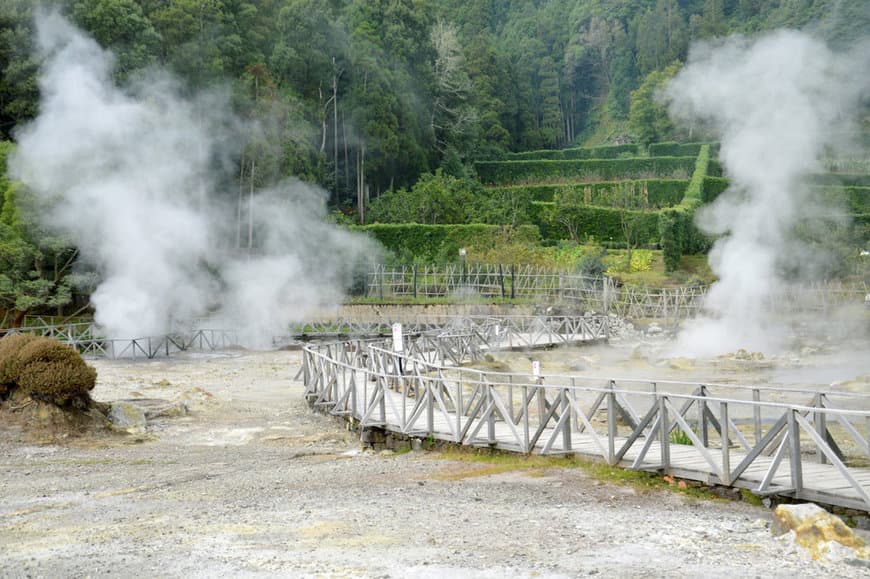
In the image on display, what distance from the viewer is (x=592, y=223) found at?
4928cm

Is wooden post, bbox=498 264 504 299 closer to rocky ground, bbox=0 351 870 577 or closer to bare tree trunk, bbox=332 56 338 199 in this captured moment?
bare tree trunk, bbox=332 56 338 199

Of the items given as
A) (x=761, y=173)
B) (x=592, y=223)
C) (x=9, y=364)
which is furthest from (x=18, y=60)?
(x=592, y=223)

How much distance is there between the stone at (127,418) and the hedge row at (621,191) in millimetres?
37227

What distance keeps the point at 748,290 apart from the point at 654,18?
61098mm

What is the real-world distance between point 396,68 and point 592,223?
1579cm

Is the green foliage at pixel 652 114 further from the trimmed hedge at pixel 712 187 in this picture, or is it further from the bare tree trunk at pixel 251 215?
the bare tree trunk at pixel 251 215

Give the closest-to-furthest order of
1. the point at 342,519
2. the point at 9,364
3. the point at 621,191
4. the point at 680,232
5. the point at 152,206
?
the point at 342,519 → the point at 9,364 → the point at 152,206 → the point at 680,232 → the point at 621,191

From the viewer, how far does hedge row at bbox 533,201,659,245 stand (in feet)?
154

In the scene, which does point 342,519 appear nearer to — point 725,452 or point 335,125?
point 725,452

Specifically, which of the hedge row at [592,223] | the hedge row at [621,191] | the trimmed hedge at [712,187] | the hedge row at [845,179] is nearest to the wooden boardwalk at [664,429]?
the hedge row at [592,223]

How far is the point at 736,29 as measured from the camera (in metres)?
80.1

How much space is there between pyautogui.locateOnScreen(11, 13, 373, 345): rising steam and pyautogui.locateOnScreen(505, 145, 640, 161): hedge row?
34.6 m

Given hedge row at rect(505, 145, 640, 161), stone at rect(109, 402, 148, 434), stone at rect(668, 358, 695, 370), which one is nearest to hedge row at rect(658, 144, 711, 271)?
stone at rect(668, 358, 695, 370)

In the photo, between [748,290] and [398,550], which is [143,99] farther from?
[398,550]
